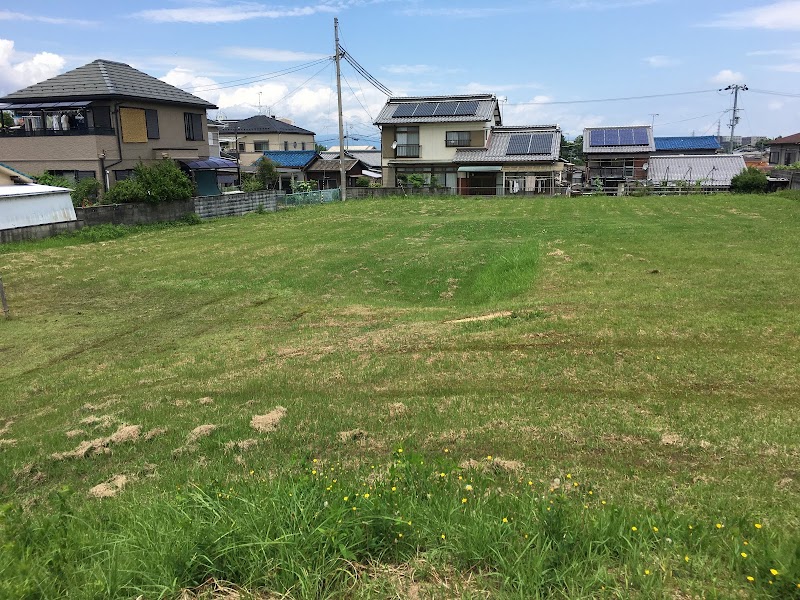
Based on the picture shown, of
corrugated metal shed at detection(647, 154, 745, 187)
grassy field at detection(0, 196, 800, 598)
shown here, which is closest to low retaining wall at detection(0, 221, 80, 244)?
grassy field at detection(0, 196, 800, 598)

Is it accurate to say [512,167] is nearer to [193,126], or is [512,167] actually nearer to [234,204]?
[234,204]

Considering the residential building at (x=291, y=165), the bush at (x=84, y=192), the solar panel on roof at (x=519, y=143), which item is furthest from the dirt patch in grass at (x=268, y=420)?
the residential building at (x=291, y=165)

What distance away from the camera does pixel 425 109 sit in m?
48.1

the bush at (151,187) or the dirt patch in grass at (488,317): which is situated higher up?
the bush at (151,187)

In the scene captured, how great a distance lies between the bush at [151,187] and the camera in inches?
1056

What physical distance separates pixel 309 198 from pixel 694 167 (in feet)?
109

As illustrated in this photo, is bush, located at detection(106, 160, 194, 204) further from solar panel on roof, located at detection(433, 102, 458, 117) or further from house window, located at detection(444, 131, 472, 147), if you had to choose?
solar panel on roof, located at detection(433, 102, 458, 117)

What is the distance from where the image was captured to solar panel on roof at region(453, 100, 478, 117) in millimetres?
46250

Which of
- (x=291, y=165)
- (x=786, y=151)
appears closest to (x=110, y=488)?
(x=291, y=165)

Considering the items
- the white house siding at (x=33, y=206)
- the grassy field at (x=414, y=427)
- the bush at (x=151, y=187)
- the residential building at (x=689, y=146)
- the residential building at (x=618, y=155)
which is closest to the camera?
the grassy field at (x=414, y=427)

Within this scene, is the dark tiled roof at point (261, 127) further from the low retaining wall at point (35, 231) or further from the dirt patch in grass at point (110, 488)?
the dirt patch in grass at point (110, 488)

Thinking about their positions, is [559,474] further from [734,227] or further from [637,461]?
[734,227]

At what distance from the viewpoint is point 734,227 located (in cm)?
2038

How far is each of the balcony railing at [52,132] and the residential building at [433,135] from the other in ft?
72.6
